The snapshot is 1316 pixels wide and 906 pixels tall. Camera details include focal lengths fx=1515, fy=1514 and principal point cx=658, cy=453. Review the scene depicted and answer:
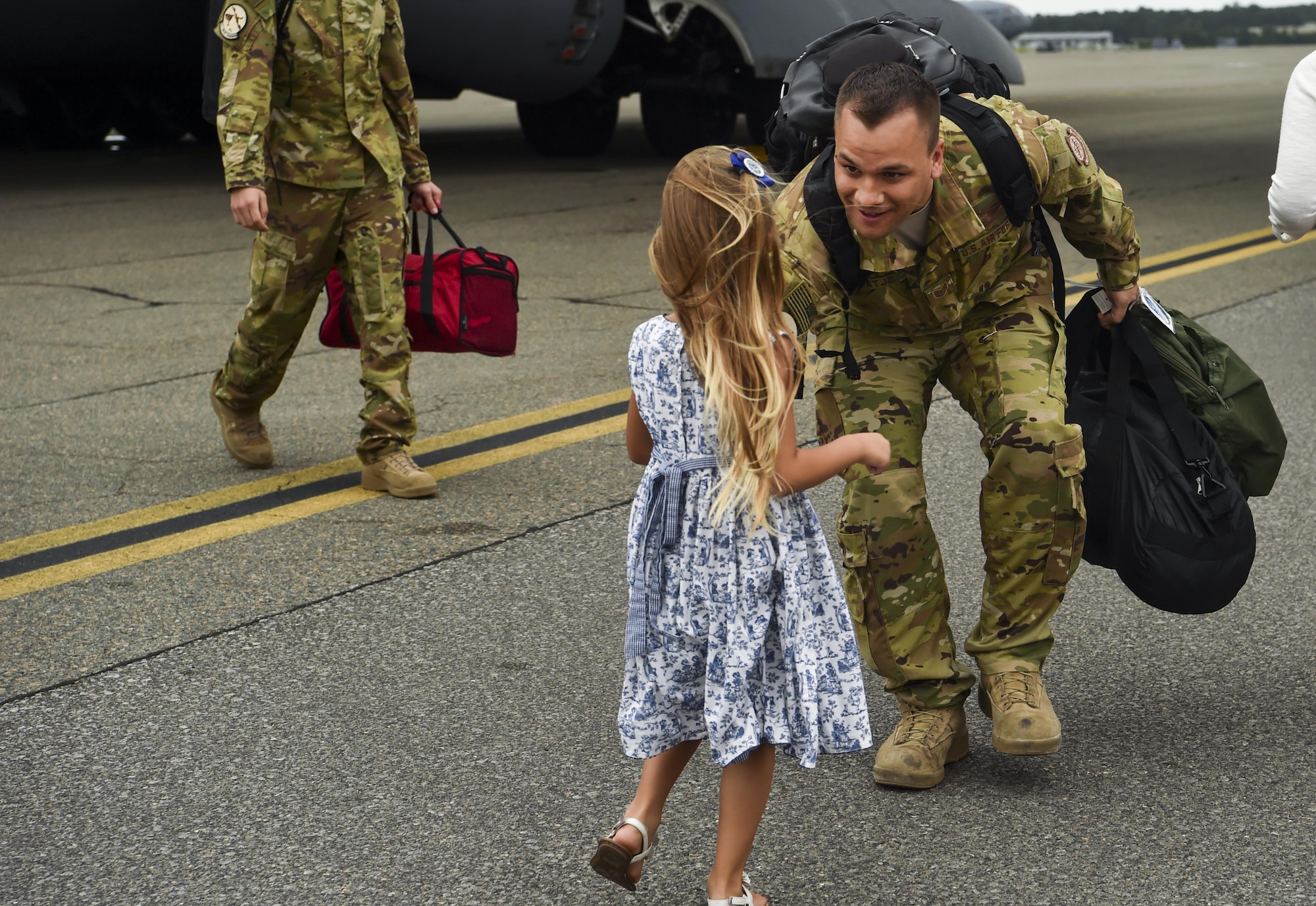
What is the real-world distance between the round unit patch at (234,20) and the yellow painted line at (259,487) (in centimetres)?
144

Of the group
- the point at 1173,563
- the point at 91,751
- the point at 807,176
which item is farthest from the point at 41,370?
the point at 1173,563

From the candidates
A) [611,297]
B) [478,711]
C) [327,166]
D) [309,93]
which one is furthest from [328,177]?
[611,297]

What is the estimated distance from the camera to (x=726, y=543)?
2.37m

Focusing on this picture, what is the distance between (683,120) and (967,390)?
41.9 ft

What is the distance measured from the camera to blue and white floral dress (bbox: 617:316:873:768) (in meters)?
2.36

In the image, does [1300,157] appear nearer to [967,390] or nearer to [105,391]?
[967,390]

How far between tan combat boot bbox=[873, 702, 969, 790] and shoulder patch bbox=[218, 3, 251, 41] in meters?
2.88

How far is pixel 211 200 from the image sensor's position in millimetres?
12828

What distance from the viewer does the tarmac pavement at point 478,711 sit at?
2.64 meters

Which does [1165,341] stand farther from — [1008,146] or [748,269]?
[748,269]

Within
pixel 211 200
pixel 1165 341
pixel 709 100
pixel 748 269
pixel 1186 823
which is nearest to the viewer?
pixel 748 269

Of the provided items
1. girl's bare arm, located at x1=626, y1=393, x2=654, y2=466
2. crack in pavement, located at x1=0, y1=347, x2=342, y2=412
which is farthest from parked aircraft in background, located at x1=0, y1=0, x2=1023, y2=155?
girl's bare arm, located at x1=626, y1=393, x2=654, y2=466

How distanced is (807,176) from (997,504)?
2.46 feet

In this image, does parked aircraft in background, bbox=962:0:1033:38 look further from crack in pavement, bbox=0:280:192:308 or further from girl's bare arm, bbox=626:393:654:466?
girl's bare arm, bbox=626:393:654:466
